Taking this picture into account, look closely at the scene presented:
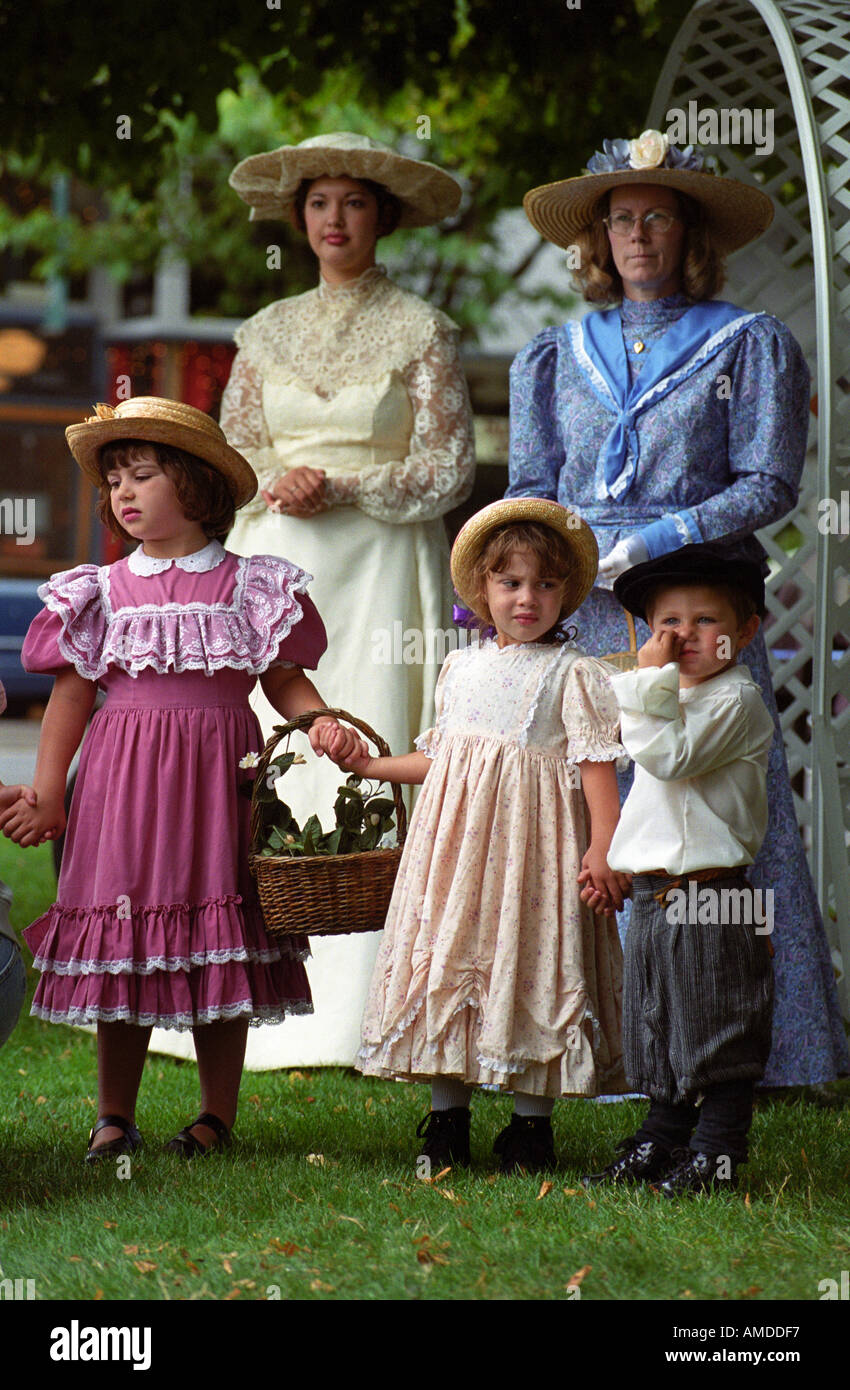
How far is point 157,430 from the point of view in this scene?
387cm

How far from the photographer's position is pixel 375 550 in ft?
16.4

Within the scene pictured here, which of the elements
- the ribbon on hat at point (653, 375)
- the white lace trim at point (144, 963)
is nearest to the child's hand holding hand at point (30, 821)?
the white lace trim at point (144, 963)

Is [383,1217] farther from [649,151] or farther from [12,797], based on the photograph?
[649,151]

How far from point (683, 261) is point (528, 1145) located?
2.32m

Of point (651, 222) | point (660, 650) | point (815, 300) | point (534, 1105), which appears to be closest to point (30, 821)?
point (534, 1105)

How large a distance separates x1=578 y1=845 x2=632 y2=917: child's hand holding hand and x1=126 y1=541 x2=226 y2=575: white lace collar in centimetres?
116

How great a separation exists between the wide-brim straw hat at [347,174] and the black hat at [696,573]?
1.83 metres

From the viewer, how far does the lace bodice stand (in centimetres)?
489

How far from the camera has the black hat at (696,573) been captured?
3477 millimetres

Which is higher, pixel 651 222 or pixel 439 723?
pixel 651 222

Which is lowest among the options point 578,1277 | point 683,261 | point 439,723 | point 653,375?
point 578,1277

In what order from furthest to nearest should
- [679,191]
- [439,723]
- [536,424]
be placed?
[536,424], [679,191], [439,723]
